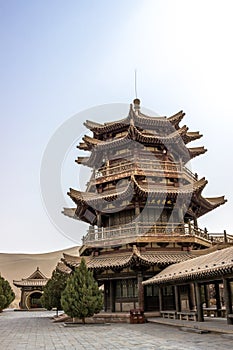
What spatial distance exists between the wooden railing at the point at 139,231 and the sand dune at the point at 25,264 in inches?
3765

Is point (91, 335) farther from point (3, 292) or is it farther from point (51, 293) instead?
point (3, 292)

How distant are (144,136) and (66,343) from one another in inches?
623

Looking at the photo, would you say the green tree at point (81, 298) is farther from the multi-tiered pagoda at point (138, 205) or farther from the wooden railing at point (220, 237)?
the wooden railing at point (220, 237)

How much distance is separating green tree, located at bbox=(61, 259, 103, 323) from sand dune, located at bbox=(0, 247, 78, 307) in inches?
3931

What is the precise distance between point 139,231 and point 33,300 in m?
35.2

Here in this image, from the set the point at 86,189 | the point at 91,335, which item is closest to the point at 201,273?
Answer: the point at 91,335

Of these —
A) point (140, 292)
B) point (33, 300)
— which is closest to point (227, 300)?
point (140, 292)

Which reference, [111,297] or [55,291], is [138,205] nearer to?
[111,297]

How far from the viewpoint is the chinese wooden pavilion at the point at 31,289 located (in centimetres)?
5053

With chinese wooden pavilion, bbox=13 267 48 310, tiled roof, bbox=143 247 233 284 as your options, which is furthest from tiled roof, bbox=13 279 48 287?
tiled roof, bbox=143 247 233 284

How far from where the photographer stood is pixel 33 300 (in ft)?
173

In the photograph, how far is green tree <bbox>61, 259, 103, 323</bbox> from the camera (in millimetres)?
18625

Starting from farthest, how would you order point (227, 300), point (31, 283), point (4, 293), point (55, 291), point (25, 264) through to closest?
point (25, 264) → point (31, 283) → point (4, 293) → point (55, 291) → point (227, 300)

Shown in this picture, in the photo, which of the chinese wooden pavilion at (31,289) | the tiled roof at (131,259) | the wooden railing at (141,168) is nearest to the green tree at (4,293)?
the chinese wooden pavilion at (31,289)
